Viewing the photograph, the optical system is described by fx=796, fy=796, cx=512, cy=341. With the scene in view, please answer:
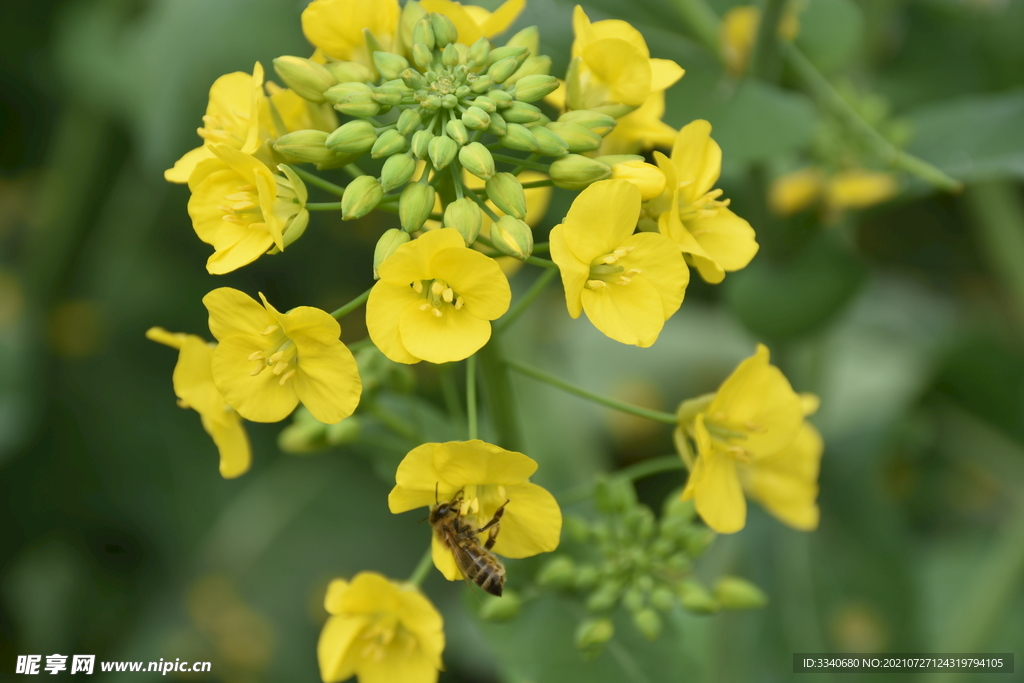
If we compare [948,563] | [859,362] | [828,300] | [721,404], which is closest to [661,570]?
[721,404]

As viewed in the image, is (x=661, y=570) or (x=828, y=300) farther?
(x=828, y=300)

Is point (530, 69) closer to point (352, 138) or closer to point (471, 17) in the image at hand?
point (471, 17)

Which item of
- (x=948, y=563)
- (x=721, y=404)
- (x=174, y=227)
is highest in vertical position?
(x=721, y=404)

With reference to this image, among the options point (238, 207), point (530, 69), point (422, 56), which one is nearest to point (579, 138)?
point (530, 69)

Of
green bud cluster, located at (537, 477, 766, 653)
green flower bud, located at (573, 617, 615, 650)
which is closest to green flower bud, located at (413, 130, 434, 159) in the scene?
green bud cluster, located at (537, 477, 766, 653)

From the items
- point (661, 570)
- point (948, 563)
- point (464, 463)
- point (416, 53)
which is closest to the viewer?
point (464, 463)

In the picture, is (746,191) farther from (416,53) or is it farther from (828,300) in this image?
(416,53)

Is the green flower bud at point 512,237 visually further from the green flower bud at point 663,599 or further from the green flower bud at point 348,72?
the green flower bud at point 663,599
